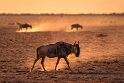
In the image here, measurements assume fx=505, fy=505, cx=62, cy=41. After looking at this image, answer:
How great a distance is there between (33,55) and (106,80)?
10.3 m

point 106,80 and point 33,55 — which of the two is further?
point 33,55

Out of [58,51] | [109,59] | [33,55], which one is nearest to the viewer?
[58,51]

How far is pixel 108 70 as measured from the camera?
20000mm

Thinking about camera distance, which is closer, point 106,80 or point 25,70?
point 106,80

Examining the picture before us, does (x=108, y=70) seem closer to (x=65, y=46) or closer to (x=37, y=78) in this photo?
(x=65, y=46)

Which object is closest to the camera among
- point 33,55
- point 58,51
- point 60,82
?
point 60,82

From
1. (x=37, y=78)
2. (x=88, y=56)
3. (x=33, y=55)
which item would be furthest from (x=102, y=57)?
(x=37, y=78)

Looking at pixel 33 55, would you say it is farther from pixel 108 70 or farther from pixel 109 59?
pixel 108 70

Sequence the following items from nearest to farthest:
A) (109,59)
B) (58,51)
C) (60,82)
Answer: (60,82)
(58,51)
(109,59)

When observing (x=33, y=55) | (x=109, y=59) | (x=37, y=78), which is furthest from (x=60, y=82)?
(x=33, y=55)

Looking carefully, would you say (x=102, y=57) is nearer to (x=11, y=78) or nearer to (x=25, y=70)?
(x=25, y=70)

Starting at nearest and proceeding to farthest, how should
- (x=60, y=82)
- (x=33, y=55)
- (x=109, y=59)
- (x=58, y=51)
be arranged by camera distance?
(x=60, y=82) < (x=58, y=51) < (x=109, y=59) < (x=33, y=55)

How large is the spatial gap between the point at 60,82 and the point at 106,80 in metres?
1.56

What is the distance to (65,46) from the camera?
19.7 m
